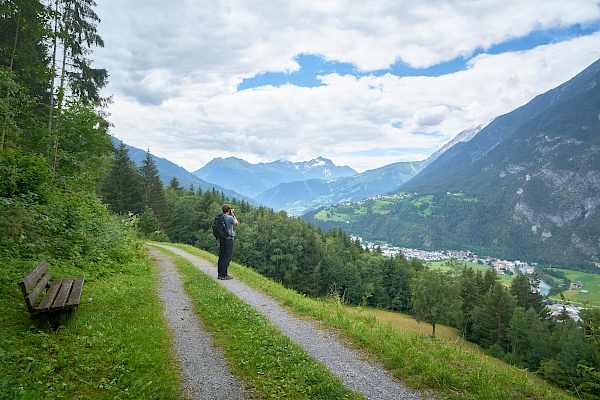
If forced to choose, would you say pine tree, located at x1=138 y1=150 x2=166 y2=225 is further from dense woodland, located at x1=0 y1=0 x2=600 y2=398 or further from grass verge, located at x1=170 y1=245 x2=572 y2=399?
grass verge, located at x1=170 y1=245 x2=572 y2=399

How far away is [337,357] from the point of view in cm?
665

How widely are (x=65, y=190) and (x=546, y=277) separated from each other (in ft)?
656

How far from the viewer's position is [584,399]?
19.2 ft

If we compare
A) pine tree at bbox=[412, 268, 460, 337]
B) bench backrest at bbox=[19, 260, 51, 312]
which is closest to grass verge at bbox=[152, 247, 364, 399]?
bench backrest at bbox=[19, 260, 51, 312]

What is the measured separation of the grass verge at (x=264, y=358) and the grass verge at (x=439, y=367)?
147cm

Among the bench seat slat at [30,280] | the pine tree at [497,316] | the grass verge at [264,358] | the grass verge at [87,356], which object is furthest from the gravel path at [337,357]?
the pine tree at [497,316]

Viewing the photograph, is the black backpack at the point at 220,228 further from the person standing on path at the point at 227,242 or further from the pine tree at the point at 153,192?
the pine tree at the point at 153,192

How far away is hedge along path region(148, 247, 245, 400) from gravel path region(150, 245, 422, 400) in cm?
12

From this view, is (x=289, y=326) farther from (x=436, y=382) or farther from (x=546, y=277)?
(x=546, y=277)

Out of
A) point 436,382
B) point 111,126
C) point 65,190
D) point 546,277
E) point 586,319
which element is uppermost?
point 111,126

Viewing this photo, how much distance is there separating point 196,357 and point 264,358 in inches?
56.2

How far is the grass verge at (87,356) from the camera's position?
4.37 meters

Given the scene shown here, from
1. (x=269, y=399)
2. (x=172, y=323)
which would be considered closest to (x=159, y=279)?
(x=172, y=323)

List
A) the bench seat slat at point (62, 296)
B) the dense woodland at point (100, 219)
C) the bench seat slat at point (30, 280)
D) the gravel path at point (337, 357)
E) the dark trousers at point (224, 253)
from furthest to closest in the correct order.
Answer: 1. the dark trousers at point (224, 253)
2. the dense woodland at point (100, 219)
3. the bench seat slat at point (62, 296)
4. the bench seat slat at point (30, 280)
5. the gravel path at point (337, 357)
